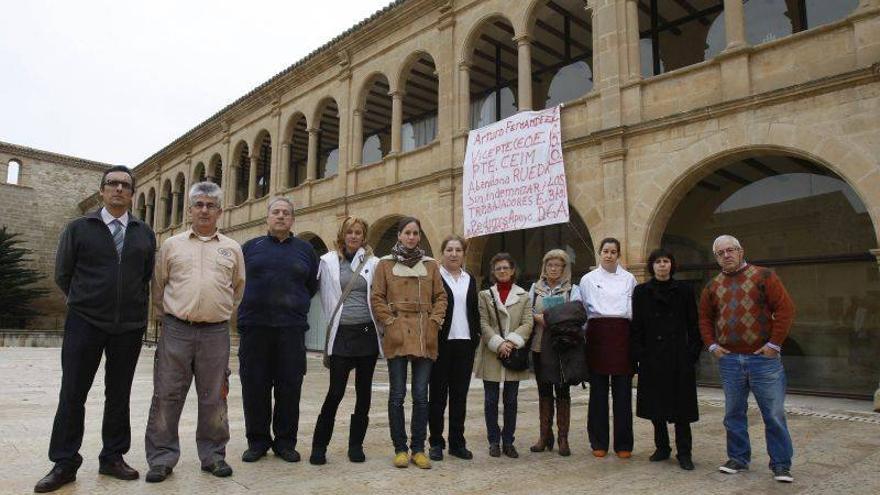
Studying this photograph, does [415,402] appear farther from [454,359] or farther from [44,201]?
[44,201]

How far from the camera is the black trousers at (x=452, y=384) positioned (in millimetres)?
4422

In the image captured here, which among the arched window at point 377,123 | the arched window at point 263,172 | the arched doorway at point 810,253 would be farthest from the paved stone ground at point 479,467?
the arched window at point 263,172

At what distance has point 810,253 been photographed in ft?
30.9

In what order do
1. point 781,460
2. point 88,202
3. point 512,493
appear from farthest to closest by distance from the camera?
point 88,202, point 781,460, point 512,493

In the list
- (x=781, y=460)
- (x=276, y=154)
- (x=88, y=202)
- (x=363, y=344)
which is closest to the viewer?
(x=781, y=460)

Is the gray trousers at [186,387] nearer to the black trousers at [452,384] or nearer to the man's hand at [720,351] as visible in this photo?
the black trousers at [452,384]

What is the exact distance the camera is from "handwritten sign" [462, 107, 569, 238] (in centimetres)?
1117

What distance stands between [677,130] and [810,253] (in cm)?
292

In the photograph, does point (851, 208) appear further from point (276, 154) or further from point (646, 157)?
point (276, 154)

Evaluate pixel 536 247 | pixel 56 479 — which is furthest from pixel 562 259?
pixel 536 247

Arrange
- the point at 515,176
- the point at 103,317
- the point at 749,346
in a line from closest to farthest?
the point at 103,317
the point at 749,346
the point at 515,176

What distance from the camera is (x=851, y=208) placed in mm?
9094

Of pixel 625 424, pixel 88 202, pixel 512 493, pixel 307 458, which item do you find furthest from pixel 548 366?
pixel 88 202

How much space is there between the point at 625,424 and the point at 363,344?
2.15 m
